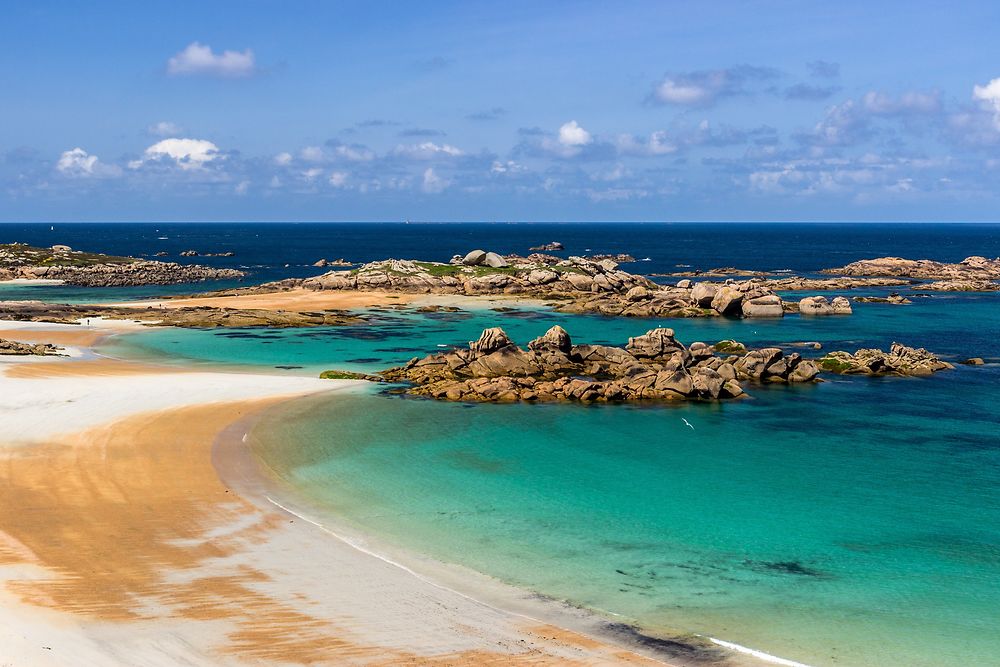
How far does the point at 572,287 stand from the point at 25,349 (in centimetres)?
6974

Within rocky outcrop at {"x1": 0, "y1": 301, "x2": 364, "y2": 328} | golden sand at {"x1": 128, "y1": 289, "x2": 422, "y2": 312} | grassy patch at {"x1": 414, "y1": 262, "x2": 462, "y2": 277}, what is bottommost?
rocky outcrop at {"x1": 0, "y1": 301, "x2": 364, "y2": 328}

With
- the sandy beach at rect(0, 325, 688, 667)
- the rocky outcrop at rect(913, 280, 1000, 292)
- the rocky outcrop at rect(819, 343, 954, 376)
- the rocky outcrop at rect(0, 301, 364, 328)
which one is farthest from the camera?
the rocky outcrop at rect(913, 280, 1000, 292)

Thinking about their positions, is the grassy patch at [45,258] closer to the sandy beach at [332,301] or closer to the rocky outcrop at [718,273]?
the sandy beach at [332,301]

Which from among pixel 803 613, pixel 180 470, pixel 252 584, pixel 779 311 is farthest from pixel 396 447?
pixel 779 311

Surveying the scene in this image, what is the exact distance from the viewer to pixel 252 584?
22906 mm

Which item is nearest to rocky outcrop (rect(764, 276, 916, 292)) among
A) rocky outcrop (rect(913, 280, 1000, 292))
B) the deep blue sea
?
rocky outcrop (rect(913, 280, 1000, 292))

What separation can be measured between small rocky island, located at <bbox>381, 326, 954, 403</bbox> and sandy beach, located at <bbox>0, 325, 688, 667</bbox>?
18.3 meters

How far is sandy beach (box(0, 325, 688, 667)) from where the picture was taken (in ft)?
63.0

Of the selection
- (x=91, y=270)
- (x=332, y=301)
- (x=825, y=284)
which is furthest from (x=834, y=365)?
(x=91, y=270)

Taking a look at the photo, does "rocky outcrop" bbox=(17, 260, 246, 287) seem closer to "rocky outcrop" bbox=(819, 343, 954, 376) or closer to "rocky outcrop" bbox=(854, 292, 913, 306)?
"rocky outcrop" bbox=(854, 292, 913, 306)

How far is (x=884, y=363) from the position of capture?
201 ft

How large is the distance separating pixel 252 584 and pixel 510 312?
73531 mm

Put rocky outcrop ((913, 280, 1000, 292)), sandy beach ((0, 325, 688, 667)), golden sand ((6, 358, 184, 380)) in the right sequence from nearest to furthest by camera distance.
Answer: sandy beach ((0, 325, 688, 667)), golden sand ((6, 358, 184, 380)), rocky outcrop ((913, 280, 1000, 292))

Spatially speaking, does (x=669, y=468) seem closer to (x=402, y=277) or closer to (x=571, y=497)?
(x=571, y=497)
